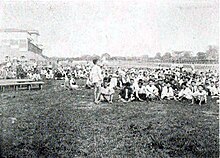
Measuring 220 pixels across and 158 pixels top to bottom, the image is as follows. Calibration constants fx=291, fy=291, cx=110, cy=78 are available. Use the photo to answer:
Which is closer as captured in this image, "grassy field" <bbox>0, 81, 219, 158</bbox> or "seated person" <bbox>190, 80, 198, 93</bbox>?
"grassy field" <bbox>0, 81, 219, 158</bbox>

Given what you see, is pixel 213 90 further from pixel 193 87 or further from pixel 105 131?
pixel 105 131

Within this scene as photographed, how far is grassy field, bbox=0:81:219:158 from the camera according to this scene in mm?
2516

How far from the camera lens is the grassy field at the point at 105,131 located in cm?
252

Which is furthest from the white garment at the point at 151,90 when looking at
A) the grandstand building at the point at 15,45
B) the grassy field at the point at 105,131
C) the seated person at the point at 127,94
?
the grandstand building at the point at 15,45

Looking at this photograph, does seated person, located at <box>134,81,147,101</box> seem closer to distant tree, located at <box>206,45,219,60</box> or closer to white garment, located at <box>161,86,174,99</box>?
white garment, located at <box>161,86,174,99</box>

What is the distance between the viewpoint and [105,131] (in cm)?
301

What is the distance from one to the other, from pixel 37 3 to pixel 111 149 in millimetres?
2324

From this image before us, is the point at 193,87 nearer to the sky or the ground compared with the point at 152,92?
nearer to the sky

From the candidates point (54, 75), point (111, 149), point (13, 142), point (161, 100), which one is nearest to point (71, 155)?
point (111, 149)

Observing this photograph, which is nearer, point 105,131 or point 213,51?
point 105,131

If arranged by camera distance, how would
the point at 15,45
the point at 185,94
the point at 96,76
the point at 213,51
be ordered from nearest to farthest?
the point at 96,76 < the point at 185,94 < the point at 213,51 < the point at 15,45

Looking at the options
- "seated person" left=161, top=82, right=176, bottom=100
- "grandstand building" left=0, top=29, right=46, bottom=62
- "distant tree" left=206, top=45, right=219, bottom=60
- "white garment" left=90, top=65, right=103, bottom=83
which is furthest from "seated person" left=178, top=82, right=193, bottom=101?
"grandstand building" left=0, top=29, right=46, bottom=62

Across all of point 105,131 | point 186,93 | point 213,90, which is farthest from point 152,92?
point 105,131

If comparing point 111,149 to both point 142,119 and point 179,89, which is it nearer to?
point 142,119
